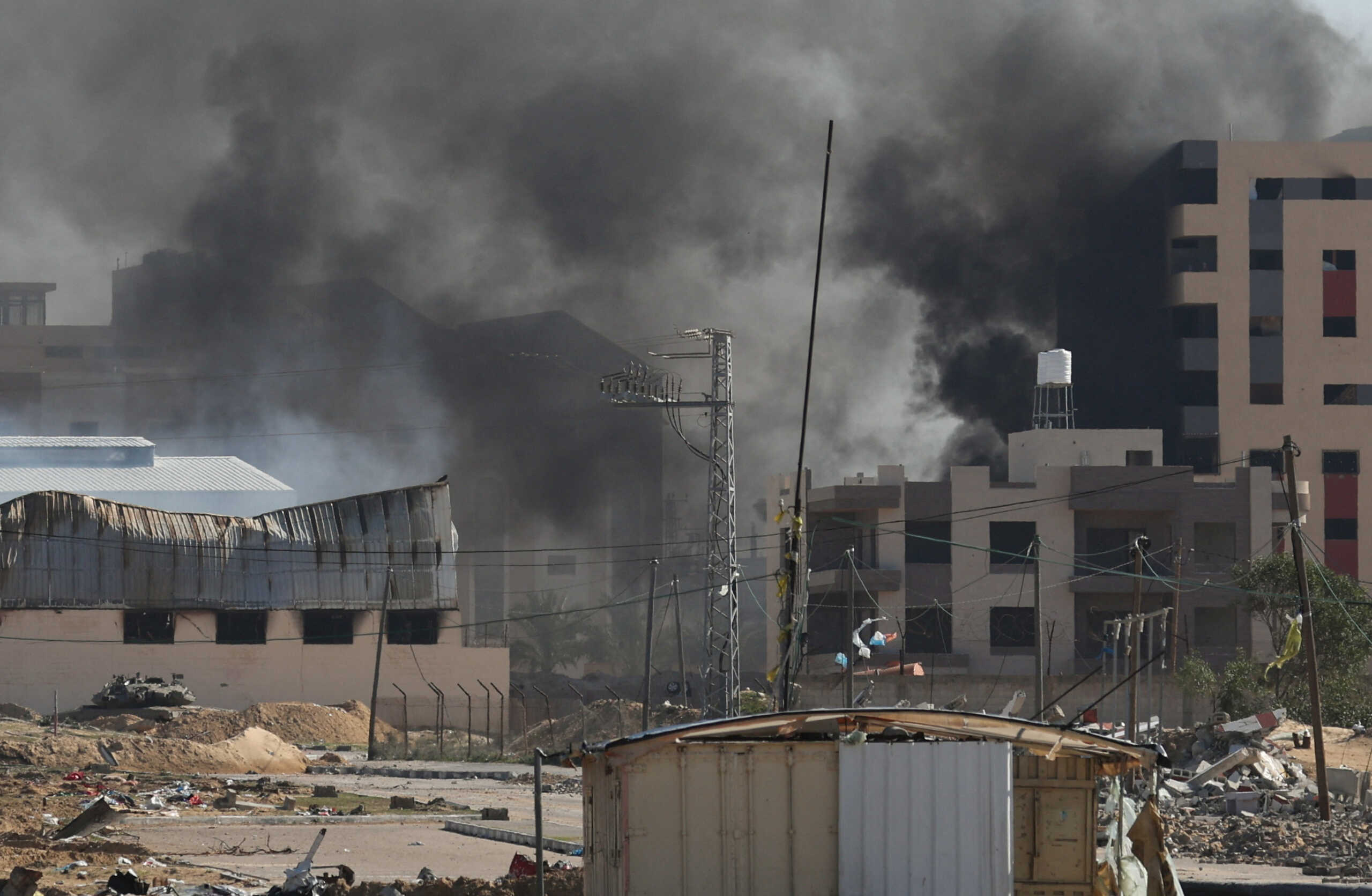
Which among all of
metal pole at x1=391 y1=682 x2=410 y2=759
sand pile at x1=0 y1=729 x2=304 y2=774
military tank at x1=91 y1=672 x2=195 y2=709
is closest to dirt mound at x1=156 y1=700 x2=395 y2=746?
metal pole at x1=391 y1=682 x2=410 y2=759

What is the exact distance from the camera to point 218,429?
10569cm

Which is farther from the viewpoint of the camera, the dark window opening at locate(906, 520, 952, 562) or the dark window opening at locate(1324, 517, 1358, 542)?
the dark window opening at locate(1324, 517, 1358, 542)

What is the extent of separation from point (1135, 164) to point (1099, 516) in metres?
27.0

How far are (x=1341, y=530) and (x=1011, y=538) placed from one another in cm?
2129

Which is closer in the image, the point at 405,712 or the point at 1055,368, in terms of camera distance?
the point at 405,712

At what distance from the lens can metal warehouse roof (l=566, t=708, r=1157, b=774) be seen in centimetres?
1414

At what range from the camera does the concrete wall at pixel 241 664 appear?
197ft

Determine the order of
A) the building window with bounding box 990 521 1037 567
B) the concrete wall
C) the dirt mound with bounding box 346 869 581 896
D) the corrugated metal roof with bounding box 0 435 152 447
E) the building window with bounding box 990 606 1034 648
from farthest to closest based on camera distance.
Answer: the corrugated metal roof with bounding box 0 435 152 447
the building window with bounding box 990 521 1037 567
the building window with bounding box 990 606 1034 648
the concrete wall
the dirt mound with bounding box 346 869 581 896

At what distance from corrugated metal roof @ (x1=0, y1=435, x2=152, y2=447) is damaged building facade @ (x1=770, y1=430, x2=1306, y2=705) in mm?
30106

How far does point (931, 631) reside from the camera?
234 feet

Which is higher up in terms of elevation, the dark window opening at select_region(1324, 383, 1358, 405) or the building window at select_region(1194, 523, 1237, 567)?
the dark window opening at select_region(1324, 383, 1358, 405)

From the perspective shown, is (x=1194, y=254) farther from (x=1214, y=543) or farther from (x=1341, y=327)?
(x=1214, y=543)

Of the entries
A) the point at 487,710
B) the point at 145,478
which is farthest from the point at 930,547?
the point at 145,478

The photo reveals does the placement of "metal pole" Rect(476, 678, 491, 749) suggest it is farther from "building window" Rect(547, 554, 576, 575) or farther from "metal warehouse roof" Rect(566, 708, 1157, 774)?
"building window" Rect(547, 554, 576, 575)
